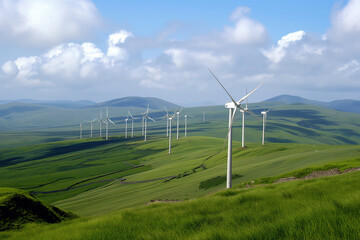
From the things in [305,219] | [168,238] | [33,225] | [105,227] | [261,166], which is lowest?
[261,166]

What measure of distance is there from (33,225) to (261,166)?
172ft

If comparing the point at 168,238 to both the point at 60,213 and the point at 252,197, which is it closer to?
the point at 252,197

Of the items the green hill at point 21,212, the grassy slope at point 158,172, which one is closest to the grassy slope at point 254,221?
the green hill at point 21,212

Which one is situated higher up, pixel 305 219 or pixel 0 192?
pixel 305 219

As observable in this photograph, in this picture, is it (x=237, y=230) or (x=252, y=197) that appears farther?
(x=252, y=197)

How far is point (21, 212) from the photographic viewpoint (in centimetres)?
1908

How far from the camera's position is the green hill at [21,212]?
18.0 metres

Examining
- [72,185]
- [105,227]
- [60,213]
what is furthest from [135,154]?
[105,227]

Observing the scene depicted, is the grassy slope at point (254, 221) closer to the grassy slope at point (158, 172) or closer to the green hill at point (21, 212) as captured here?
the green hill at point (21, 212)

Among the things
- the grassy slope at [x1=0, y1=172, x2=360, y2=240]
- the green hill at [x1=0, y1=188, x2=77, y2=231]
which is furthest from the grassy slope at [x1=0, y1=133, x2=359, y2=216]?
the grassy slope at [x1=0, y1=172, x2=360, y2=240]

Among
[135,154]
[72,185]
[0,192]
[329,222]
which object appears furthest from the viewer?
[135,154]

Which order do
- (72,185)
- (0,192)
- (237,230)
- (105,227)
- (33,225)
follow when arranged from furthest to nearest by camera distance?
1. (72,185)
2. (0,192)
3. (33,225)
4. (105,227)
5. (237,230)

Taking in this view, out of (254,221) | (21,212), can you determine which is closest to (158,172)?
(21,212)

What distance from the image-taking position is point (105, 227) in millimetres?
12086
